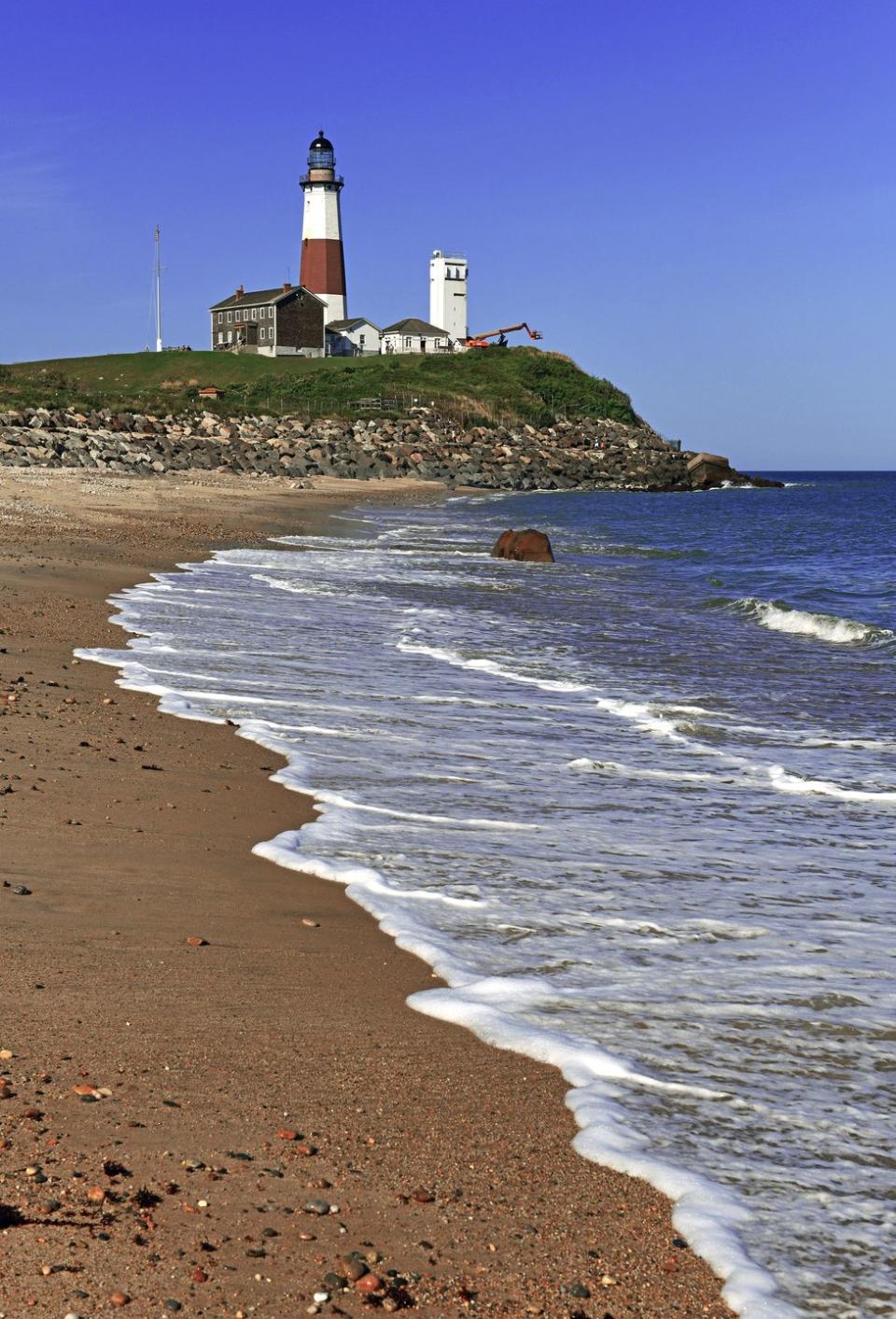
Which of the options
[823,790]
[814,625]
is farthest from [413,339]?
[823,790]

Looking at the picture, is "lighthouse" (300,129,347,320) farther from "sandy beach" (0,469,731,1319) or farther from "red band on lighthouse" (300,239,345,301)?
"sandy beach" (0,469,731,1319)

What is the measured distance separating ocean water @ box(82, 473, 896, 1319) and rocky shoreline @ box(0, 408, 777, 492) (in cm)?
2977

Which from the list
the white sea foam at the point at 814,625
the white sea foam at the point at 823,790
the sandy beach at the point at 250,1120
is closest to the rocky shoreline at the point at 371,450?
the white sea foam at the point at 814,625

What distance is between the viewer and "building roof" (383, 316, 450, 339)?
98875 millimetres

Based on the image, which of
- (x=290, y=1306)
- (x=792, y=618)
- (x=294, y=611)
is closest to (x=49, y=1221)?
(x=290, y=1306)

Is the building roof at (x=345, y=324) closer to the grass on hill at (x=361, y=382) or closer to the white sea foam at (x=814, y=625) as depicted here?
the grass on hill at (x=361, y=382)

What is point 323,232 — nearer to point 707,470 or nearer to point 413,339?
point 413,339

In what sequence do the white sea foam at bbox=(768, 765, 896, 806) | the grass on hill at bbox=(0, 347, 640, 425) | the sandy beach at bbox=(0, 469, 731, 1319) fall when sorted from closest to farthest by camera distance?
the sandy beach at bbox=(0, 469, 731, 1319) → the white sea foam at bbox=(768, 765, 896, 806) → the grass on hill at bbox=(0, 347, 640, 425)

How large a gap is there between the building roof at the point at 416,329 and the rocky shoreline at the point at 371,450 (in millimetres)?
18327

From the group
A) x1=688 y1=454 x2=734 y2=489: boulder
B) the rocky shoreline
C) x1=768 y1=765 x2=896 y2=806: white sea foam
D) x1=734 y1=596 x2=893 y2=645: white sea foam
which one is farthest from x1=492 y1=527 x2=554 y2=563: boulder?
x1=688 y1=454 x2=734 y2=489: boulder

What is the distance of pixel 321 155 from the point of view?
9075cm

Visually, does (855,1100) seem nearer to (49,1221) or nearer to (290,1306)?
(290,1306)

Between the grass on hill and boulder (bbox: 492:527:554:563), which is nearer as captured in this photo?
boulder (bbox: 492:527:554:563)

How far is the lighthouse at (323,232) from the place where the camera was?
3561 inches
